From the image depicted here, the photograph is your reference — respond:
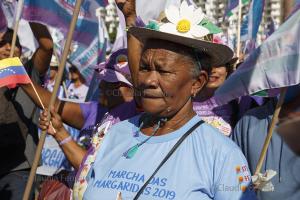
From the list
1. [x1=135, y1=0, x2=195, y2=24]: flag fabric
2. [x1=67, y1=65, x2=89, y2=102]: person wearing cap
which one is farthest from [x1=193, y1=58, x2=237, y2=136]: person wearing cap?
[x1=67, y1=65, x2=89, y2=102]: person wearing cap

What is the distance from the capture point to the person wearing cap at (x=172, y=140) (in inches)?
103

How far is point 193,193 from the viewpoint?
2.61 meters

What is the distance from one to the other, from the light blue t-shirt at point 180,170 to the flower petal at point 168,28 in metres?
0.40

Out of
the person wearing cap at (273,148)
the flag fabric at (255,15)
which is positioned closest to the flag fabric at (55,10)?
the flag fabric at (255,15)

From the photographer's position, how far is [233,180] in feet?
8.46

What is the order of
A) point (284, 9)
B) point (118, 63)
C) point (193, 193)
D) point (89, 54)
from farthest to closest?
point (89, 54)
point (118, 63)
point (284, 9)
point (193, 193)

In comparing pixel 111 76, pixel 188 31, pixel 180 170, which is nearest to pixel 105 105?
pixel 111 76

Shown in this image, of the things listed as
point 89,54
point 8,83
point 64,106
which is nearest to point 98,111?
point 64,106

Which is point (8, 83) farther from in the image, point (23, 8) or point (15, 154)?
point (23, 8)

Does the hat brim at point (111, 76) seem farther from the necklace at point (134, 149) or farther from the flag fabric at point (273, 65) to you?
the necklace at point (134, 149)

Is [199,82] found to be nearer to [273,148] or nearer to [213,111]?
[273,148]

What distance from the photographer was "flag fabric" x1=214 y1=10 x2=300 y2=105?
3.16 metres

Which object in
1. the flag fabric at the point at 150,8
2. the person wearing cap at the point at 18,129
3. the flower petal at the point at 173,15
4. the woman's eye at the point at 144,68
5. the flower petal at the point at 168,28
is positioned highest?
the flower petal at the point at 173,15

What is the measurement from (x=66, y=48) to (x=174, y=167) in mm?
1171
